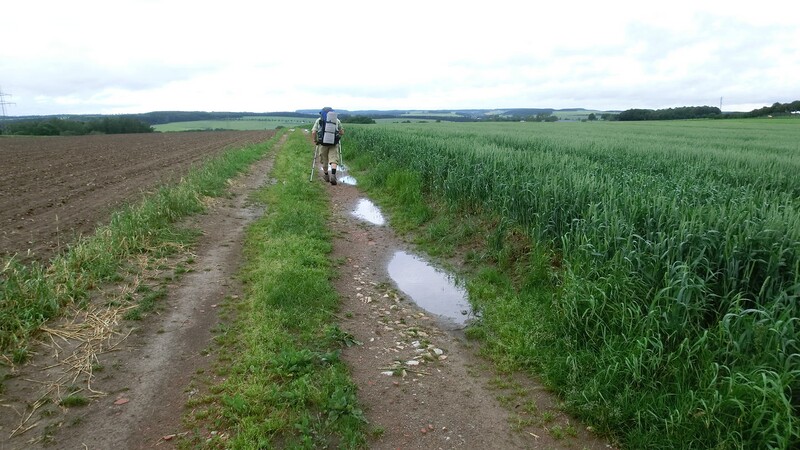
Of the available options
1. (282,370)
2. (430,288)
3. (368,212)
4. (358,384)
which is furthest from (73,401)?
(368,212)

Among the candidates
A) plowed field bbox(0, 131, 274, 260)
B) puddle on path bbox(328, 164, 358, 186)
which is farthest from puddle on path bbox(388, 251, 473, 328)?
puddle on path bbox(328, 164, 358, 186)

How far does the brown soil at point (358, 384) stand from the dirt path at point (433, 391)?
11 mm

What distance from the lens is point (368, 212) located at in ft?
39.7


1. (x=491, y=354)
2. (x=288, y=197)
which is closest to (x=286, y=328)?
(x=491, y=354)

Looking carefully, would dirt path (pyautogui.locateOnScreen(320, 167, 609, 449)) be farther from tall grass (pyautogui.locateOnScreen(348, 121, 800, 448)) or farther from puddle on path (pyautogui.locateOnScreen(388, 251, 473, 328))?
tall grass (pyautogui.locateOnScreen(348, 121, 800, 448))

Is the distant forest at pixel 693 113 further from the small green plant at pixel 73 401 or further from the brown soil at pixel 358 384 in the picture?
the small green plant at pixel 73 401

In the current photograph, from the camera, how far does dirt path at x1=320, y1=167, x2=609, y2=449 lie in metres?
3.74

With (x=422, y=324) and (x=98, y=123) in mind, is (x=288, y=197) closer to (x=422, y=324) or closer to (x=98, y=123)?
(x=422, y=324)

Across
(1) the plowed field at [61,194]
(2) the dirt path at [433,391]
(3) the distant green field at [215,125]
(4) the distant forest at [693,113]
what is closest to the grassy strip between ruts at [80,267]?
(1) the plowed field at [61,194]

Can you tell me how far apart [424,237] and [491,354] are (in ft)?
15.4

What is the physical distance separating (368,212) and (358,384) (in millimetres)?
7922

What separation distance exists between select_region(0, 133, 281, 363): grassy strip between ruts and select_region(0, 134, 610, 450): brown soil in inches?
15.3

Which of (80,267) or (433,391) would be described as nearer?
(433,391)

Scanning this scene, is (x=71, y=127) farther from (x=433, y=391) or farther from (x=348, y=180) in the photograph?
(x=433, y=391)
